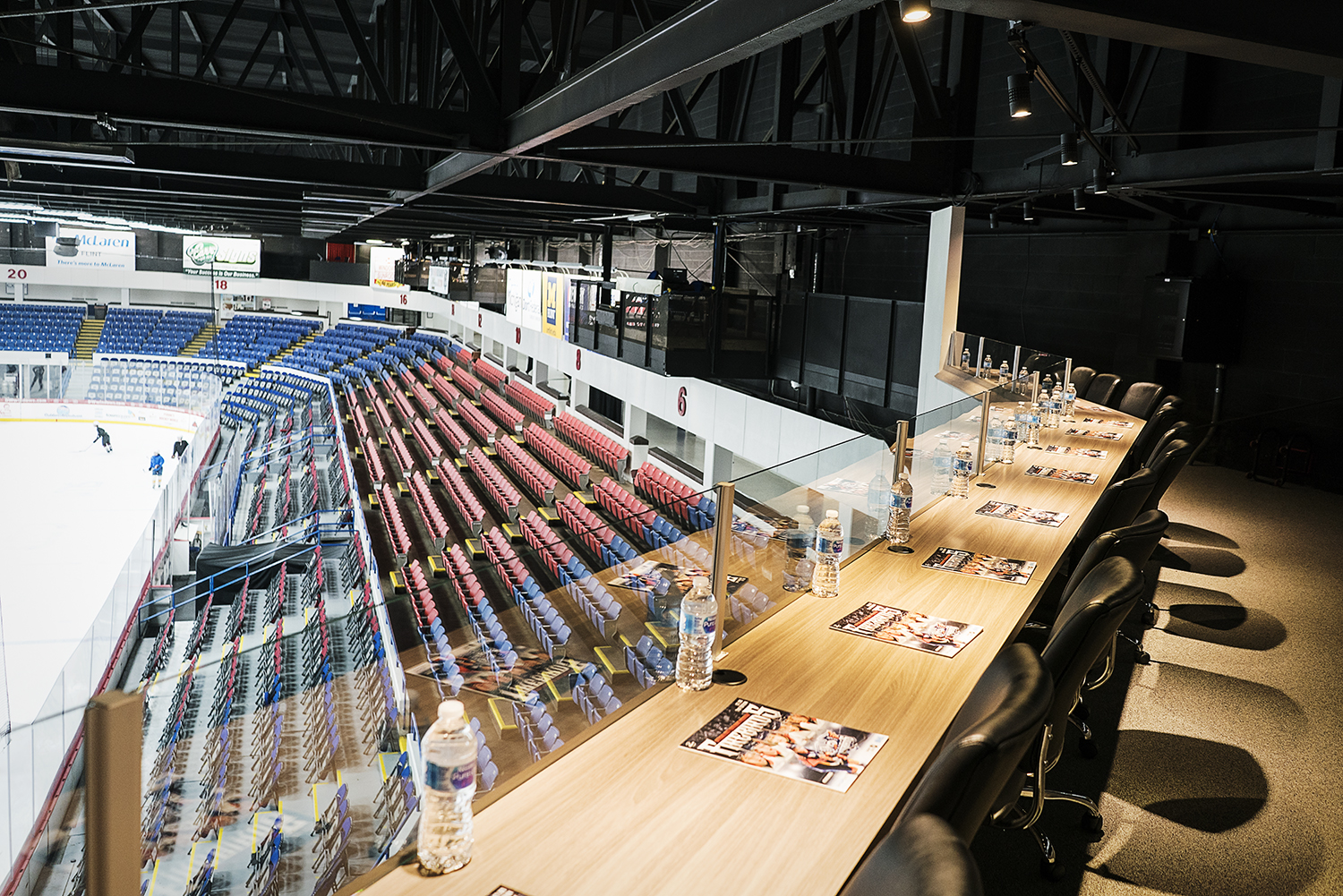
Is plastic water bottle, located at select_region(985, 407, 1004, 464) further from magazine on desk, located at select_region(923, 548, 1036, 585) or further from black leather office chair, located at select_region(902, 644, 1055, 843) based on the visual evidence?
black leather office chair, located at select_region(902, 644, 1055, 843)

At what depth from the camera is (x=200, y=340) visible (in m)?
37.0

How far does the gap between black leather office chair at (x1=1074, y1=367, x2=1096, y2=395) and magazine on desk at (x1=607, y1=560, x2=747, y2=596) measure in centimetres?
826

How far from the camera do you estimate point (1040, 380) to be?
8625 mm

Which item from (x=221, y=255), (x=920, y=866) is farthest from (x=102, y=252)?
(x=920, y=866)

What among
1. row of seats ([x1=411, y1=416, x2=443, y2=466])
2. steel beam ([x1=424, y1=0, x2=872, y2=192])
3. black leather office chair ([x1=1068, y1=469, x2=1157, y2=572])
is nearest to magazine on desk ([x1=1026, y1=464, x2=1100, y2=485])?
black leather office chair ([x1=1068, y1=469, x2=1157, y2=572])

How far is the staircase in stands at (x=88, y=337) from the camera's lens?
114 feet

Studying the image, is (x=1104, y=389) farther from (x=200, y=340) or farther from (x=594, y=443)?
(x=200, y=340)

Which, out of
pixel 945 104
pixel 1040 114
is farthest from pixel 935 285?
pixel 1040 114

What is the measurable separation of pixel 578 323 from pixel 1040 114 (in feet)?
31.8

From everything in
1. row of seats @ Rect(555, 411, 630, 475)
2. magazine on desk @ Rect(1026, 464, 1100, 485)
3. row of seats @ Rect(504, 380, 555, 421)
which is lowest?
row of seats @ Rect(555, 411, 630, 475)

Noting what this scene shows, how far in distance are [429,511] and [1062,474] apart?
37.0 feet

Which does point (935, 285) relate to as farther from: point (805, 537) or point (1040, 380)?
point (805, 537)

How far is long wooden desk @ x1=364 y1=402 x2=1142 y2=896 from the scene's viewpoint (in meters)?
1.72

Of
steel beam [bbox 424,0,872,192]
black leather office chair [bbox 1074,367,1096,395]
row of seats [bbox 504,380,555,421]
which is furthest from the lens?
row of seats [bbox 504,380,555,421]
